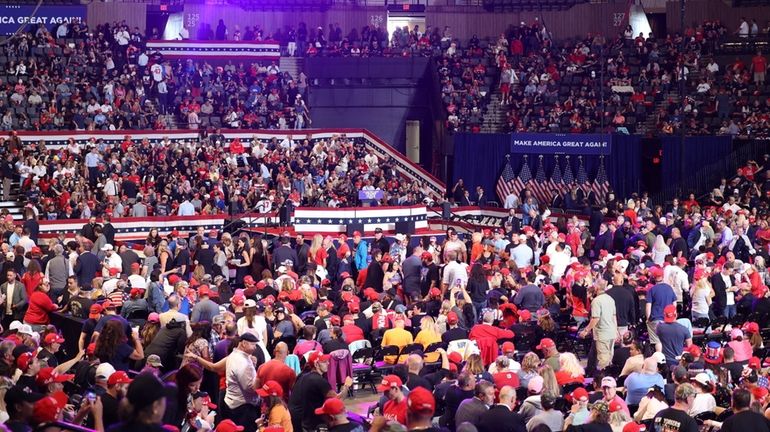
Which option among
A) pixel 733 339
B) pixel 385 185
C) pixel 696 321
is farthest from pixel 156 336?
pixel 385 185

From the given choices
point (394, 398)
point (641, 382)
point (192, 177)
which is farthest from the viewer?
point (192, 177)

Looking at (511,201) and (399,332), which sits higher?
(399,332)

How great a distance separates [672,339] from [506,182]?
22339 mm

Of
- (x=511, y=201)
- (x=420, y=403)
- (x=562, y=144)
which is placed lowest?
Result: (x=511, y=201)

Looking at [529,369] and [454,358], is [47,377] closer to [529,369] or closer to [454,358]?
[454,358]

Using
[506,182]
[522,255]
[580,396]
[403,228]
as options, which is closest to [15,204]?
[403,228]

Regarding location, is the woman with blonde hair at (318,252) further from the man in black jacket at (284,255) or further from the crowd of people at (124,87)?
the crowd of people at (124,87)

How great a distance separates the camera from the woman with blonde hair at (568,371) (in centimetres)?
1320

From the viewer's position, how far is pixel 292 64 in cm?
4009

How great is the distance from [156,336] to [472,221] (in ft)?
69.8

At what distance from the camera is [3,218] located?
2303 centimetres

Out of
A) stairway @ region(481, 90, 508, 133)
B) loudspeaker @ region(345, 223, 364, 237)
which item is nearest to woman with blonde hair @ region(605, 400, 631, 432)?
loudspeaker @ region(345, 223, 364, 237)

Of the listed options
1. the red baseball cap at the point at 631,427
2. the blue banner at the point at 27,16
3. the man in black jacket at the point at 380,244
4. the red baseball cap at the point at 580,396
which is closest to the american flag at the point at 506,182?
the blue banner at the point at 27,16

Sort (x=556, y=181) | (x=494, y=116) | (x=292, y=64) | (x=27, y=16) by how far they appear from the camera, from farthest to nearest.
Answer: (x=292, y=64), (x=494, y=116), (x=27, y=16), (x=556, y=181)
